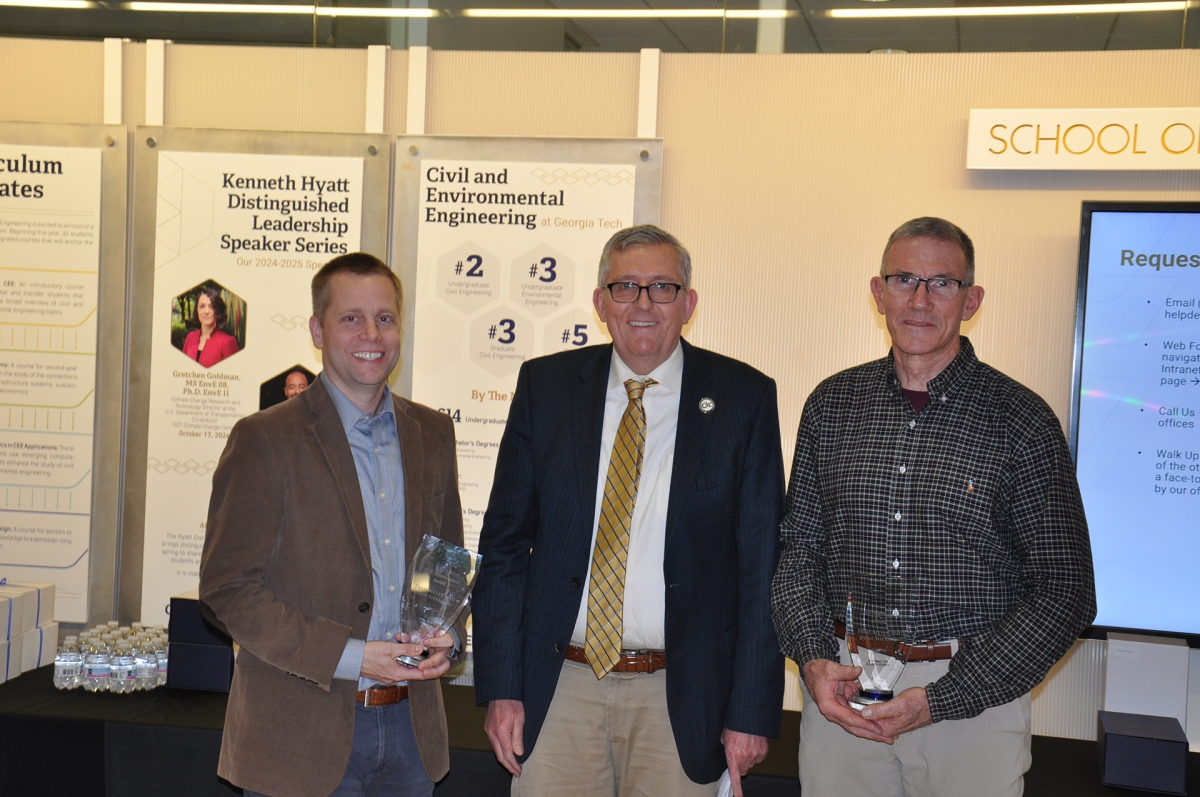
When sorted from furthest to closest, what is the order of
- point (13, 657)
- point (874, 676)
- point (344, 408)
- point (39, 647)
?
point (39, 647), point (13, 657), point (344, 408), point (874, 676)

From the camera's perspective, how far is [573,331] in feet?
13.0

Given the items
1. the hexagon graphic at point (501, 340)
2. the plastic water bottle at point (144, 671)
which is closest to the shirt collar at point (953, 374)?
the hexagon graphic at point (501, 340)

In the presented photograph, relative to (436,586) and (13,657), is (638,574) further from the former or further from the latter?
(13,657)

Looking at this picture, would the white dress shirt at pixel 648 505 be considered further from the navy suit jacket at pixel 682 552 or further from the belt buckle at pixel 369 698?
the belt buckle at pixel 369 698

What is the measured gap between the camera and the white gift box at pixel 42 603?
370 cm

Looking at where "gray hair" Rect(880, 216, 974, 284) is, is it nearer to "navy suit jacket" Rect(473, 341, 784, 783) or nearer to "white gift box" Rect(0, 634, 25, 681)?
"navy suit jacket" Rect(473, 341, 784, 783)

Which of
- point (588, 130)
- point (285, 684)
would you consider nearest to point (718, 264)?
point (588, 130)

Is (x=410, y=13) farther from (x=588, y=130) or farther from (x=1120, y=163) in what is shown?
(x=1120, y=163)

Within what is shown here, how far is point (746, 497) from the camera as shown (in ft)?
7.34

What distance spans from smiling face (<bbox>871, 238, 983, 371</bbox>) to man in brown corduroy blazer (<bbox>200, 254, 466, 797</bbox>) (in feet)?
3.95

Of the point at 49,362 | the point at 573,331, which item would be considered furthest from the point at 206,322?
the point at 573,331

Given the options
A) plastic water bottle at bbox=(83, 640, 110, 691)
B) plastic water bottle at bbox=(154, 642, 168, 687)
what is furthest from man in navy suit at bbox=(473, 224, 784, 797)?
plastic water bottle at bbox=(83, 640, 110, 691)

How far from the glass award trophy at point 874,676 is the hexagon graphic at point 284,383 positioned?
9.19ft

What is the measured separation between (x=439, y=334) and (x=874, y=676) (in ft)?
8.25
